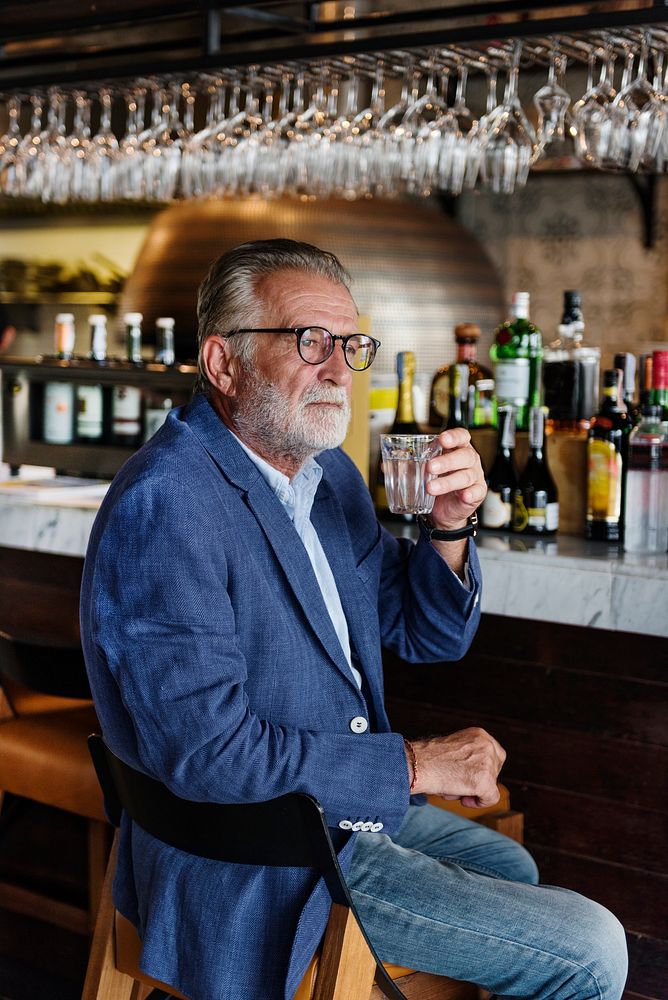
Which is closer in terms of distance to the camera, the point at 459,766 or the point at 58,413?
the point at 459,766

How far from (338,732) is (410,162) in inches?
86.8

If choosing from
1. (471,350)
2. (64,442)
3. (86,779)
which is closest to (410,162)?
(471,350)

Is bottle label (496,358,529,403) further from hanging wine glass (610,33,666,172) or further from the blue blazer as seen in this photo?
the blue blazer

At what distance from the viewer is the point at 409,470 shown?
1793 millimetres

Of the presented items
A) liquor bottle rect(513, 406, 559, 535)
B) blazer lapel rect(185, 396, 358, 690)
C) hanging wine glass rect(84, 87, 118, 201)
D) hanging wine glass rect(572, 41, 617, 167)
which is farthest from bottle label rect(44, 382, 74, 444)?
blazer lapel rect(185, 396, 358, 690)

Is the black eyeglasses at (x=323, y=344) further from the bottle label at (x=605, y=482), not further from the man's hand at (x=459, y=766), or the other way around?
the bottle label at (x=605, y=482)

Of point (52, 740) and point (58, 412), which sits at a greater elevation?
point (58, 412)

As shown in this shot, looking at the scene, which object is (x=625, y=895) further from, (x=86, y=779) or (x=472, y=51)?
(x=472, y=51)

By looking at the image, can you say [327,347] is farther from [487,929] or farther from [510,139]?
[510,139]

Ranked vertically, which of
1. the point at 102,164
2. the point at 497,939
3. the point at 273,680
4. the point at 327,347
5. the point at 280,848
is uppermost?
the point at 102,164

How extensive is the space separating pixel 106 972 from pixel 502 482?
4.47 feet

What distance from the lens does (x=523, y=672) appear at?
2.32 meters

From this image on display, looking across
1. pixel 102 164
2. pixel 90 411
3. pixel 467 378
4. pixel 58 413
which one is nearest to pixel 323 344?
pixel 467 378

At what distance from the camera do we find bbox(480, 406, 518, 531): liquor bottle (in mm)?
2539
